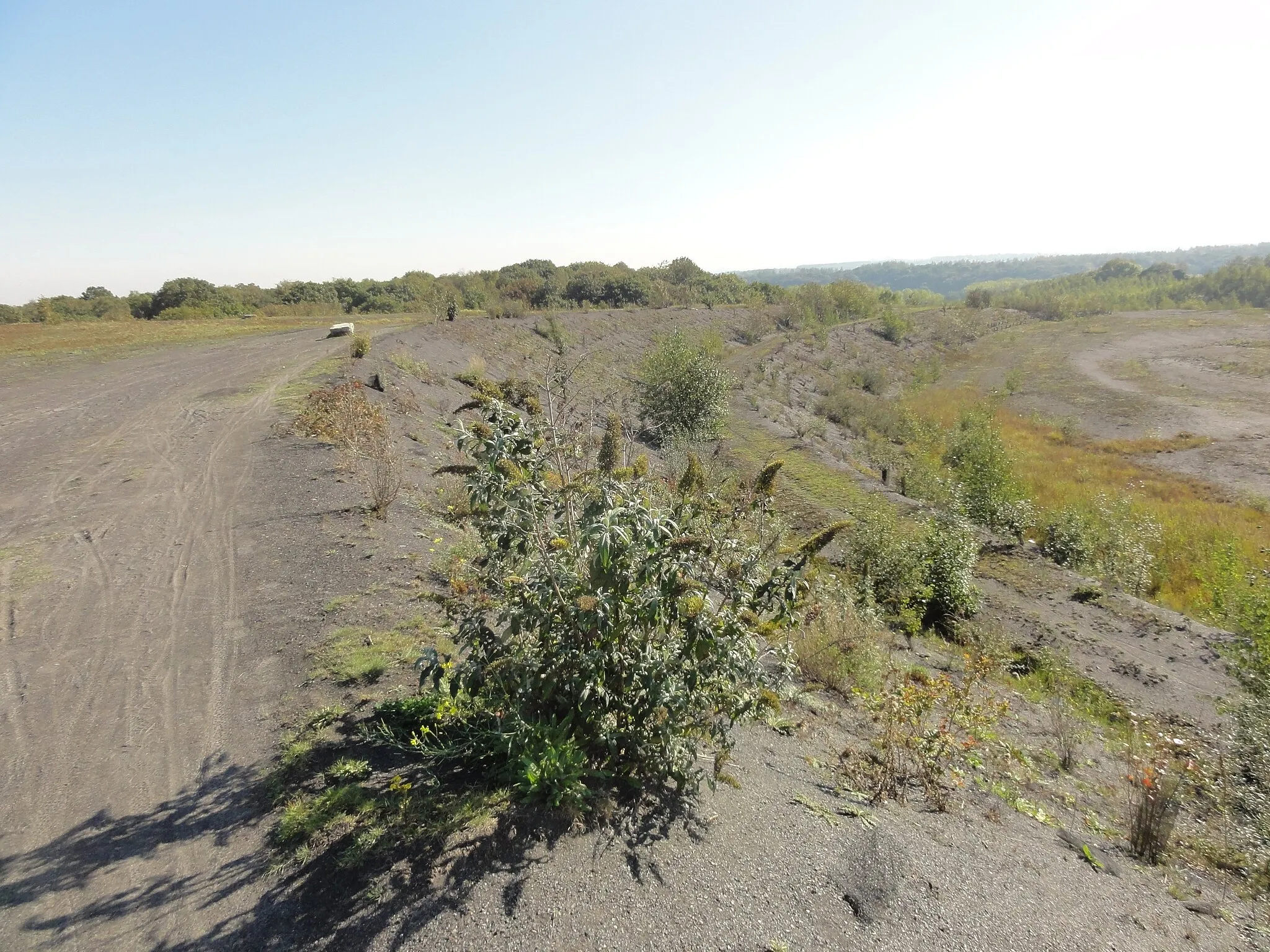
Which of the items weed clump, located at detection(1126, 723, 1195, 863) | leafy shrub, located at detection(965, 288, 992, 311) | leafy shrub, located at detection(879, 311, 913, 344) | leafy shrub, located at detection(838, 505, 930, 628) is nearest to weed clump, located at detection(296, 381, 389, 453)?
leafy shrub, located at detection(838, 505, 930, 628)

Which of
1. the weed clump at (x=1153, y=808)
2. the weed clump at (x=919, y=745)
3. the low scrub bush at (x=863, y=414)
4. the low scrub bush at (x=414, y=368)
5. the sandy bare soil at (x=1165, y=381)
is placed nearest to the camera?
the weed clump at (x=1153, y=808)

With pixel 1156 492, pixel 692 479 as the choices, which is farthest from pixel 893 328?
pixel 692 479

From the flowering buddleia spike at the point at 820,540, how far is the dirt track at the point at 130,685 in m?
3.68

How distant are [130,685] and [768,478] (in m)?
5.94

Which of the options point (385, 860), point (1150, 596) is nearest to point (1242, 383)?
point (1150, 596)

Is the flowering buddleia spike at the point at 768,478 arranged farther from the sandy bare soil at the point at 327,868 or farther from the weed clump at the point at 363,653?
the weed clump at the point at 363,653

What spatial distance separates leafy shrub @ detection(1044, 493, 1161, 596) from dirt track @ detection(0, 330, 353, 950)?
17.4 m

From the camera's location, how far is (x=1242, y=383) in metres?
42.1

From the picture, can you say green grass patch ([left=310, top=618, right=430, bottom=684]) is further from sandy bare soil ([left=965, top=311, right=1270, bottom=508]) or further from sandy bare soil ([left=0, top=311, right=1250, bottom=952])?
sandy bare soil ([left=965, top=311, right=1270, bottom=508])

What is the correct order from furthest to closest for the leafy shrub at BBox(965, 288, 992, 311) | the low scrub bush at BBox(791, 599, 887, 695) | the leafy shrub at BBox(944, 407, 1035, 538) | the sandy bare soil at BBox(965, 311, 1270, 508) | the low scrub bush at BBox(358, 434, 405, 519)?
the leafy shrub at BBox(965, 288, 992, 311) < the sandy bare soil at BBox(965, 311, 1270, 508) < the leafy shrub at BBox(944, 407, 1035, 538) < the low scrub bush at BBox(358, 434, 405, 519) < the low scrub bush at BBox(791, 599, 887, 695)

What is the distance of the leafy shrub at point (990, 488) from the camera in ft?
56.2

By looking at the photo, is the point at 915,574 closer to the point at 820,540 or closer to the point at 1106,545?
the point at 1106,545

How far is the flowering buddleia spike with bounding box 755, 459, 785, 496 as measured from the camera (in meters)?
3.95

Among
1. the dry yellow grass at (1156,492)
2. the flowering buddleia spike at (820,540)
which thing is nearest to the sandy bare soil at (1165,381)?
the dry yellow grass at (1156,492)
